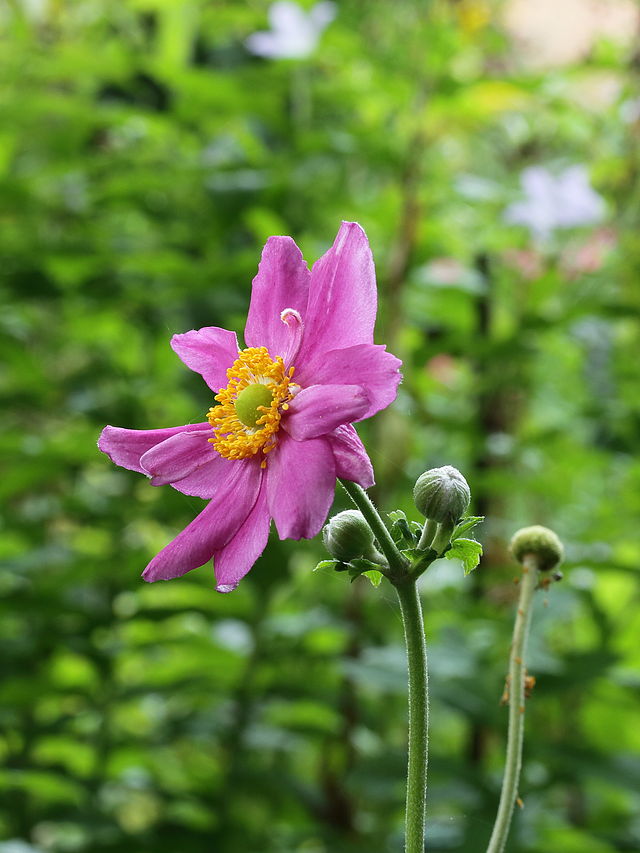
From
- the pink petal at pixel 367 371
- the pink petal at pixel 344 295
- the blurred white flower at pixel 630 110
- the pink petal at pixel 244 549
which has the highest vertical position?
the blurred white flower at pixel 630 110

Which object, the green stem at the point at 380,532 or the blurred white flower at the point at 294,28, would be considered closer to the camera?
the green stem at the point at 380,532

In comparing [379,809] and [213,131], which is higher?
[213,131]

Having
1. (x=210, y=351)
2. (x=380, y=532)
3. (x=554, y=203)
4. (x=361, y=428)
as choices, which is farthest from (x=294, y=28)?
(x=380, y=532)

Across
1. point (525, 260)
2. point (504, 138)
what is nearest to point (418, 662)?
point (525, 260)

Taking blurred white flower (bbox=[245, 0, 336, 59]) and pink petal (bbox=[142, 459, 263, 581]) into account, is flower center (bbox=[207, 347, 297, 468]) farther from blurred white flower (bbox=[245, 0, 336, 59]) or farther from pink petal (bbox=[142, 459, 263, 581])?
blurred white flower (bbox=[245, 0, 336, 59])

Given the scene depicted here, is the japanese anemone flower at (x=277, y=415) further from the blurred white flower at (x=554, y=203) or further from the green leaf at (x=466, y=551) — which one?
the blurred white flower at (x=554, y=203)

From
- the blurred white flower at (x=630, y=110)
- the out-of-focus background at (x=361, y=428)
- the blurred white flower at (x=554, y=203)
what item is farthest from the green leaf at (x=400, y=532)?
the blurred white flower at (x=630, y=110)

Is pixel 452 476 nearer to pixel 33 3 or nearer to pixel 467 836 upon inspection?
pixel 467 836
